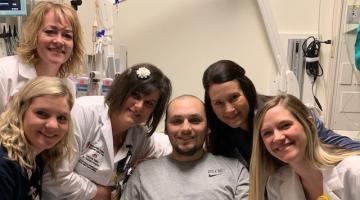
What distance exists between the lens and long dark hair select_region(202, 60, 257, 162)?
2.01 metres

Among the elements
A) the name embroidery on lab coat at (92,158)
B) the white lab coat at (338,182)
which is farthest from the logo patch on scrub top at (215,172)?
the name embroidery on lab coat at (92,158)

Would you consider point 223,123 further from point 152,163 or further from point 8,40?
point 8,40

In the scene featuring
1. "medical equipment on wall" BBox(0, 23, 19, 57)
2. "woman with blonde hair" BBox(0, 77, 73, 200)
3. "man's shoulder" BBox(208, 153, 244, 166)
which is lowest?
"man's shoulder" BBox(208, 153, 244, 166)

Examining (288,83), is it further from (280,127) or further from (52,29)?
(52,29)

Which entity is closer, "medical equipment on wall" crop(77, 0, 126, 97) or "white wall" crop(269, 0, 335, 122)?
"medical equipment on wall" crop(77, 0, 126, 97)

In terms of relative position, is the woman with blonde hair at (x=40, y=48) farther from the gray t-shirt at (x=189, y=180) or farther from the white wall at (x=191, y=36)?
the white wall at (x=191, y=36)

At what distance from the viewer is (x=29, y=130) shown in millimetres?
1610

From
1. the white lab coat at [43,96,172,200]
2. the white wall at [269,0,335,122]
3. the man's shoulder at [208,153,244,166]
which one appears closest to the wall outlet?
the white wall at [269,0,335,122]

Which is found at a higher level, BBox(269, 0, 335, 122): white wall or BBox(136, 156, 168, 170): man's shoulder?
BBox(269, 0, 335, 122): white wall

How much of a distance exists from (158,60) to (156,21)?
0.35 metres

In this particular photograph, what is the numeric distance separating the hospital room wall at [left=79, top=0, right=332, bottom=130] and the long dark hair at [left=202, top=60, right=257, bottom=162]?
137 centimetres

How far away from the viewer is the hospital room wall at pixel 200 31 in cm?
342

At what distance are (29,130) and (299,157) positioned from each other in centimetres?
116

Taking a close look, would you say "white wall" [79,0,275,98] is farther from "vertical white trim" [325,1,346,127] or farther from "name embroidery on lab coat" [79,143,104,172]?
"name embroidery on lab coat" [79,143,104,172]
